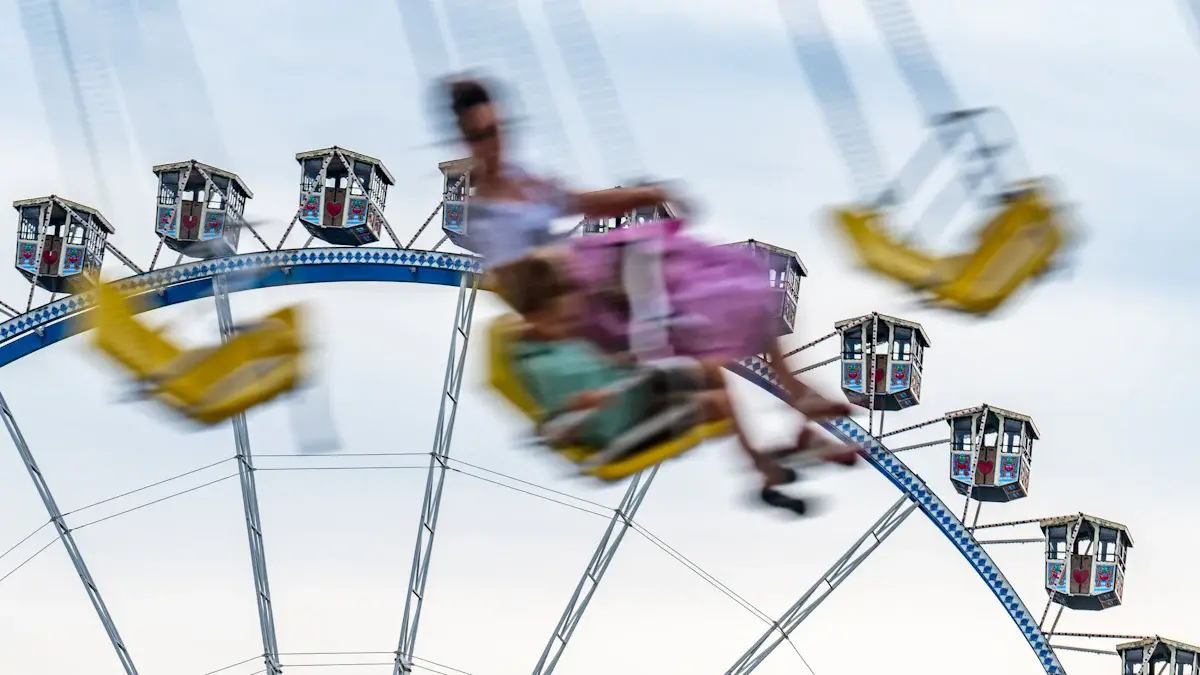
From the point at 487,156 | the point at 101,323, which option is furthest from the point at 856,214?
the point at 101,323

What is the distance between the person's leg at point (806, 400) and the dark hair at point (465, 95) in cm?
165

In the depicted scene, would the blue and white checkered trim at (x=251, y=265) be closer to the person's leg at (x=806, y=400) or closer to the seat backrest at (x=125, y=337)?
the seat backrest at (x=125, y=337)

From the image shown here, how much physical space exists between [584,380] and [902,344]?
453 inches

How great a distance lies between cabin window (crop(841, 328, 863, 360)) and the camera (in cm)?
1927

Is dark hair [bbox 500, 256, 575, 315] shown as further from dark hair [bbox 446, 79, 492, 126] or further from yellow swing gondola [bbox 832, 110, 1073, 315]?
yellow swing gondola [bbox 832, 110, 1073, 315]

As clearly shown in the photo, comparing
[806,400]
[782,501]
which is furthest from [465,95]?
[782,501]

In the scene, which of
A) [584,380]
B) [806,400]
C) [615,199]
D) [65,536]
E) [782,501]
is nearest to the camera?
[615,199]

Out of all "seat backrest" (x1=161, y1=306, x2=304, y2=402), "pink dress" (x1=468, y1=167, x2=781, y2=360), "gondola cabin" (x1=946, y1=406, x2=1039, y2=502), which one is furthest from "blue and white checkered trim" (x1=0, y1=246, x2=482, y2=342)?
"pink dress" (x1=468, y1=167, x2=781, y2=360)

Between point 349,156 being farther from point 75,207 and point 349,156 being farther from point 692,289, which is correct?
point 692,289

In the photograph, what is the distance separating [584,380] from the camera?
8.34 meters

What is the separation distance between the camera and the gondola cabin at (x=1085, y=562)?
20.6 m

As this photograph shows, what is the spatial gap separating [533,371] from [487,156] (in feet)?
3.61

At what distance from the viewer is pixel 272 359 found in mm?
9320

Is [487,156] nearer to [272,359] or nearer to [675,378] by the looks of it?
[675,378]
